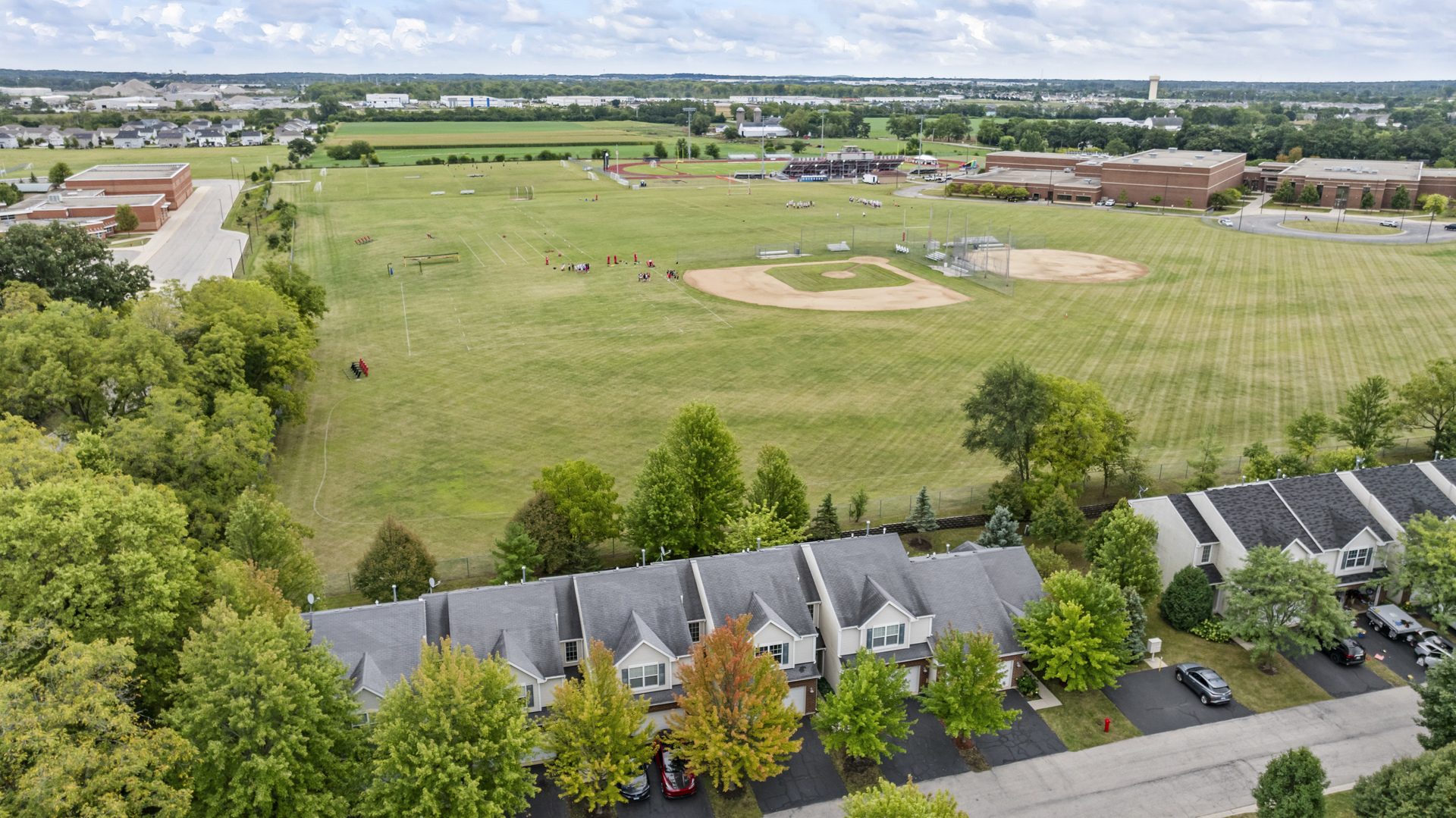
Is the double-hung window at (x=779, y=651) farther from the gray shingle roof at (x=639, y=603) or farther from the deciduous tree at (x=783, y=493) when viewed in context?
the deciduous tree at (x=783, y=493)

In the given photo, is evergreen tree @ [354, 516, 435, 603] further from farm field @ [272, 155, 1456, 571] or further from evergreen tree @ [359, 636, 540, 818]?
evergreen tree @ [359, 636, 540, 818]

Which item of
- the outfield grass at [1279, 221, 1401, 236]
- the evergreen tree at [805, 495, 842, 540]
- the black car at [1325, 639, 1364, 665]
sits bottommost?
the black car at [1325, 639, 1364, 665]

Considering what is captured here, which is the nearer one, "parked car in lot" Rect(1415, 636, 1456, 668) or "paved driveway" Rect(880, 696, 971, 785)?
"paved driveway" Rect(880, 696, 971, 785)

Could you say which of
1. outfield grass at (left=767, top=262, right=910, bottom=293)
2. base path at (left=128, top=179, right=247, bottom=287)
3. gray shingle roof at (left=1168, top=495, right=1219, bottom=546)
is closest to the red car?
gray shingle roof at (left=1168, top=495, right=1219, bottom=546)

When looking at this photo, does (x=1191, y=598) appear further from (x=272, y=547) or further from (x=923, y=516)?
(x=272, y=547)

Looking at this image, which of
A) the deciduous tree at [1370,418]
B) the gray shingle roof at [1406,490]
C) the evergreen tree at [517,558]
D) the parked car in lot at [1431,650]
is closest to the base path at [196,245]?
the evergreen tree at [517,558]
